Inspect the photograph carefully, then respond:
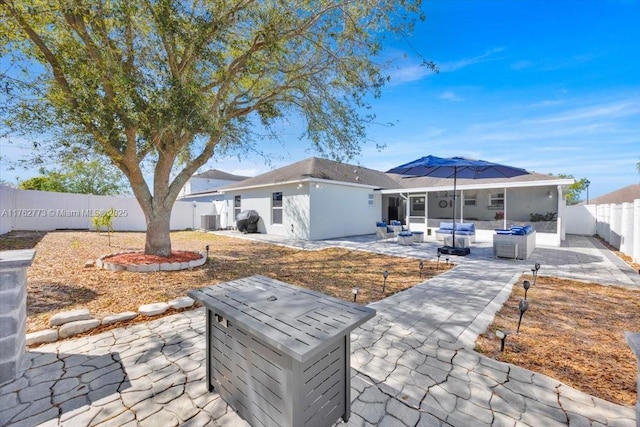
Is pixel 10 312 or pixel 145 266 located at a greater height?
pixel 10 312

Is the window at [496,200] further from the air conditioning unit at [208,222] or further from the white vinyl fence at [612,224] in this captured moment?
the air conditioning unit at [208,222]

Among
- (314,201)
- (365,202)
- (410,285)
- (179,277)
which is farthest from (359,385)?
(365,202)

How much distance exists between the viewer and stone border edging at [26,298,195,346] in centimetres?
302

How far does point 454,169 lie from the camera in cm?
812

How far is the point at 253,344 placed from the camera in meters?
1.83

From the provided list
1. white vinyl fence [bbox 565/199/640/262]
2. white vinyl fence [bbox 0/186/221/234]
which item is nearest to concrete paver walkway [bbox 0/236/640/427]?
white vinyl fence [bbox 565/199/640/262]

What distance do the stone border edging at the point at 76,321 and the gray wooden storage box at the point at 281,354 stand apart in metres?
2.15

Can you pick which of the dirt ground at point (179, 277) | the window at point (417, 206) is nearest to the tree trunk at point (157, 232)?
the dirt ground at point (179, 277)

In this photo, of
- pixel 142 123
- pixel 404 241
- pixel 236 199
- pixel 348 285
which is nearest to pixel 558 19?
pixel 404 241

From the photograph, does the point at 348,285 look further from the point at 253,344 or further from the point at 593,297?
the point at 593,297

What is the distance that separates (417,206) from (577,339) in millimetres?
14718

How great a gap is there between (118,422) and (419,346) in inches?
113

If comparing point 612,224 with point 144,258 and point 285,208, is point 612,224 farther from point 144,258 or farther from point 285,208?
point 144,258

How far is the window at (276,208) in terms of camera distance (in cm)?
1453
